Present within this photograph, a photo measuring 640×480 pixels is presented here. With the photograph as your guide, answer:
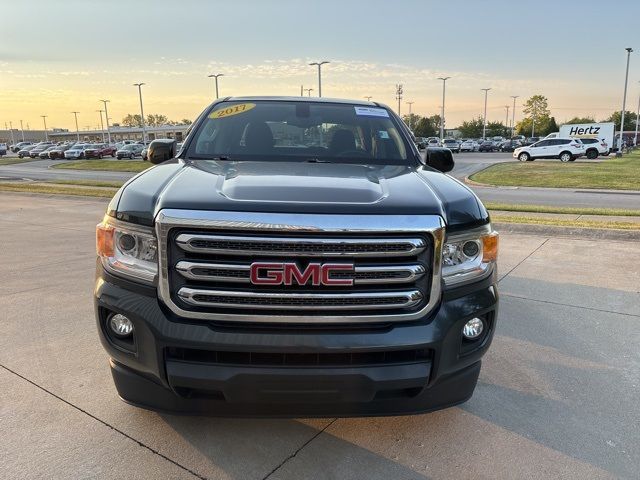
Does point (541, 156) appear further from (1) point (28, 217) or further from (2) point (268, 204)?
(2) point (268, 204)

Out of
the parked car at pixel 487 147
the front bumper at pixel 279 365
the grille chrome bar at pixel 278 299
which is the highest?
the grille chrome bar at pixel 278 299

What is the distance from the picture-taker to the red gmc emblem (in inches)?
87.4

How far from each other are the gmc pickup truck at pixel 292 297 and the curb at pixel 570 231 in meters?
6.48

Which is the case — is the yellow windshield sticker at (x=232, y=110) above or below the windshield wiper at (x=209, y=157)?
above

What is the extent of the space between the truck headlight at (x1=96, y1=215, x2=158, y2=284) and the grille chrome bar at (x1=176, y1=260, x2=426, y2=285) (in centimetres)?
18

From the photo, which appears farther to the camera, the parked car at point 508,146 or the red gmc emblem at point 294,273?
Result: the parked car at point 508,146

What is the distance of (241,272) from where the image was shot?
2.25m

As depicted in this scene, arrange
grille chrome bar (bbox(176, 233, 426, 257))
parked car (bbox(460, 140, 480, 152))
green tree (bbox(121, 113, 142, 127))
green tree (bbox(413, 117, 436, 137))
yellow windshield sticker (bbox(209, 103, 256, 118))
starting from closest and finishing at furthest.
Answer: grille chrome bar (bbox(176, 233, 426, 257)) < yellow windshield sticker (bbox(209, 103, 256, 118)) < parked car (bbox(460, 140, 480, 152)) < green tree (bbox(413, 117, 436, 137)) < green tree (bbox(121, 113, 142, 127))

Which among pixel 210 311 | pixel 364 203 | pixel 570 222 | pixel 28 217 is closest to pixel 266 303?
pixel 210 311

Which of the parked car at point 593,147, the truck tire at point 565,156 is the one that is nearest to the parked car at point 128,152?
the truck tire at point 565,156

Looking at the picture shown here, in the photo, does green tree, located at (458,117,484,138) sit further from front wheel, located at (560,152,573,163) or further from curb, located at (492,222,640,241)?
curb, located at (492,222,640,241)

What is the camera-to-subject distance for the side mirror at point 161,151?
12.7 feet

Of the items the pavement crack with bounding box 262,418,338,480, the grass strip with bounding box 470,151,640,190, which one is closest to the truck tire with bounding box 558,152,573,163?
the grass strip with bounding box 470,151,640,190

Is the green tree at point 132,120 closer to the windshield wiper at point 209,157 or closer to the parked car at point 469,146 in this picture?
the parked car at point 469,146
